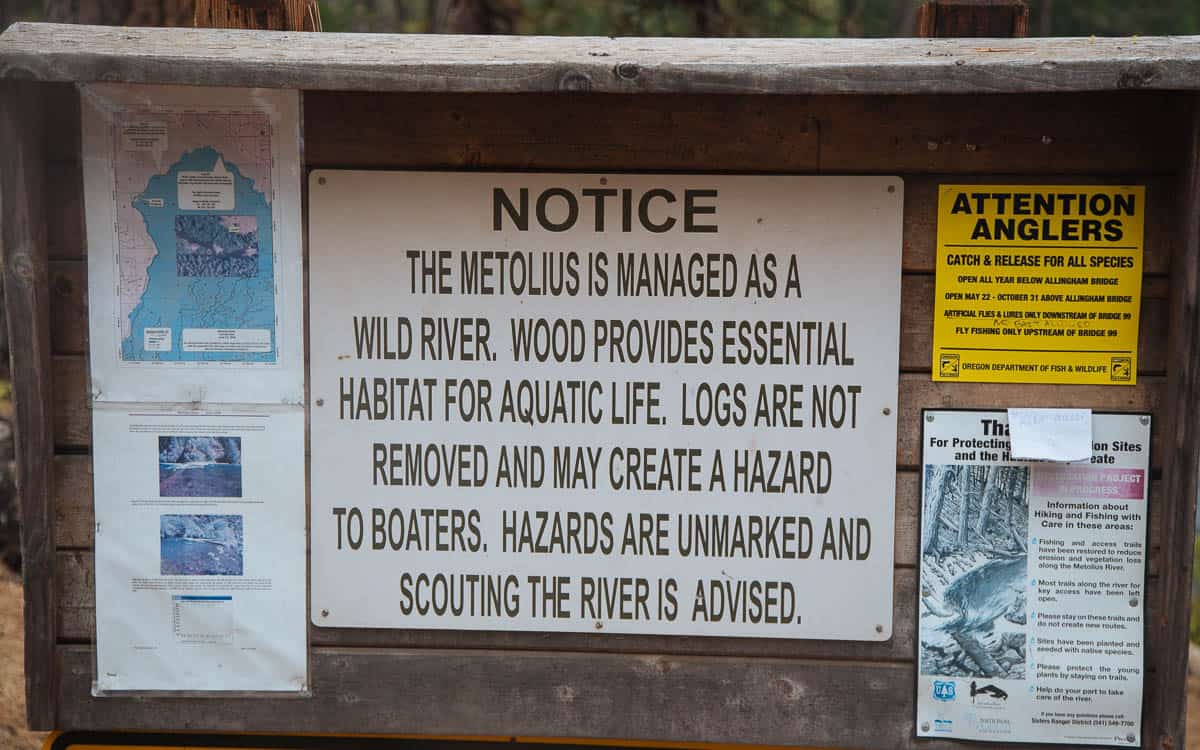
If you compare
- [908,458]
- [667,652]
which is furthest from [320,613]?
[908,458]

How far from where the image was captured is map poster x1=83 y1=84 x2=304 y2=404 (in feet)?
7.54

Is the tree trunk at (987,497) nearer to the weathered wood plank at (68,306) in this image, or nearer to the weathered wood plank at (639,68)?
the weathered wood plank at (639,68)

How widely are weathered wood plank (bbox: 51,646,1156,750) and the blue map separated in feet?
2.51

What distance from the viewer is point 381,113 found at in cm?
231

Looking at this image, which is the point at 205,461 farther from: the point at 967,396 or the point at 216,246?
the point at 967,396

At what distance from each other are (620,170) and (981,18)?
0.87 meters

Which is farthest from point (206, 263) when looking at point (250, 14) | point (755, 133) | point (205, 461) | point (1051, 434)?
point (1051, 434)

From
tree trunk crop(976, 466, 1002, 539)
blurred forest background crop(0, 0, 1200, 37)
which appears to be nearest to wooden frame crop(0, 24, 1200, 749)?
tree trunk crop(976, 466, 1002, 539)

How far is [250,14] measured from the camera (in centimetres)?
245

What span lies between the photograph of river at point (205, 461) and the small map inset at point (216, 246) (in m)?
0.37

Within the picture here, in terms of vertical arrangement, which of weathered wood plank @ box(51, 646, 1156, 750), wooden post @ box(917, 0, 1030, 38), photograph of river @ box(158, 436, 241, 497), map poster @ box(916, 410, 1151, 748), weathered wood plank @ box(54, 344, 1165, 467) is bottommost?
weathered wood plank @ box(51, 646, 1156, 750)

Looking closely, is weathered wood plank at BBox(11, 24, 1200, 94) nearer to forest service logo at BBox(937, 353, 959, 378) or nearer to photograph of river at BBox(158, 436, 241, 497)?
forest service logo at BBox(937, 353, 959, 378)

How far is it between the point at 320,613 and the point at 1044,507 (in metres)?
1.61

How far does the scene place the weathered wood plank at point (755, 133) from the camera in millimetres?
2225
